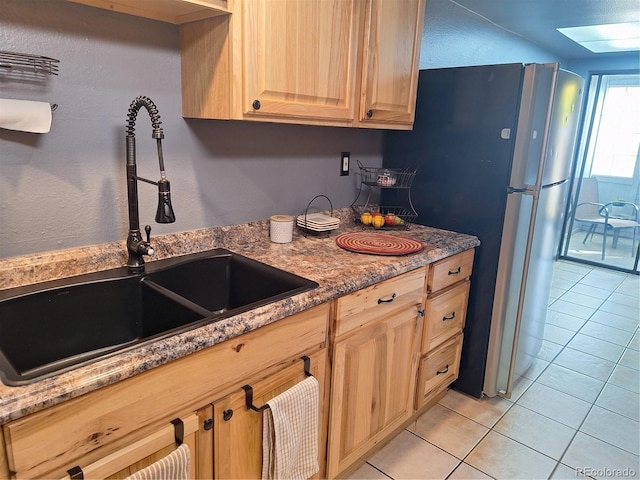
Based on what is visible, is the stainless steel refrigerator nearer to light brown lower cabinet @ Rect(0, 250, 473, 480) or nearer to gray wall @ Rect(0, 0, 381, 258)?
light brown lower cabinet @ Rect(0, 250, 473, 480)

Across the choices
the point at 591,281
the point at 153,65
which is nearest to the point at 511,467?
the point at 153,65

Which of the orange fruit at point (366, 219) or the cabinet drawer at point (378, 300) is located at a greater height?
the orange fruit at point (366, 219)

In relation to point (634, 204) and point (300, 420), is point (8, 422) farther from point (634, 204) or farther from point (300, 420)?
point (634, 204)

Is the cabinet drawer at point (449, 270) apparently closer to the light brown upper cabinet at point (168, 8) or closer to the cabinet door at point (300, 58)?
the cabinet door at point (300, 58)

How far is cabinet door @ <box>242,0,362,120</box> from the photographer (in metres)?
1.40

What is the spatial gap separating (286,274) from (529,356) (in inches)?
Answer: 70.3

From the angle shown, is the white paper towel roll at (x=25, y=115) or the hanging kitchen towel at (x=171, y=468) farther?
the white paper towel roll at (x=25, y=115)

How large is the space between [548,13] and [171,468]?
330 centimetres

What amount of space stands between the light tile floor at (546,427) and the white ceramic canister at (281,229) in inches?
39.9

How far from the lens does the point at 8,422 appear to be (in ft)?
2.62

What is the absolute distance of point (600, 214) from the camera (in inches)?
187

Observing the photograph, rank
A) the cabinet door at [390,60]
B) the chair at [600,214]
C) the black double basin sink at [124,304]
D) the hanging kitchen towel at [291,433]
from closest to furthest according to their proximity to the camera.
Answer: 1. the black double basin sink at [124,304]
2. the hanging kitchen towel at [291,433]
3. the cabinet door at [390,60]
4. the chair at [600,214]

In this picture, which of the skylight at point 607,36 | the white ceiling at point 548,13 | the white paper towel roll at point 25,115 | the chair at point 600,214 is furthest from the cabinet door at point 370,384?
the chair at point 600,214

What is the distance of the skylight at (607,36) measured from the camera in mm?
3287
